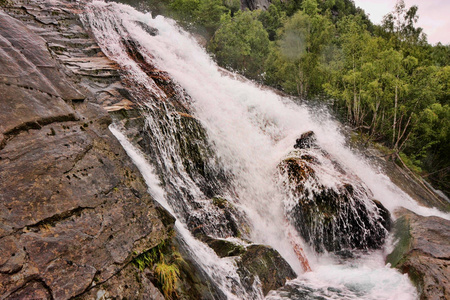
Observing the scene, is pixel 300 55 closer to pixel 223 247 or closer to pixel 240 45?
pixel 240 45

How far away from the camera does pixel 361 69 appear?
18922 millimetres

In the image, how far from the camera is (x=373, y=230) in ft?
29.0

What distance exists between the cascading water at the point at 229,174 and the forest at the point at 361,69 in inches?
247

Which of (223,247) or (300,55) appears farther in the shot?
(300,55)

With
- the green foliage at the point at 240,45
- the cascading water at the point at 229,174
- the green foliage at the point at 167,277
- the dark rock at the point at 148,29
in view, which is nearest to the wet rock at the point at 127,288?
the green foliage at the point at 167,277

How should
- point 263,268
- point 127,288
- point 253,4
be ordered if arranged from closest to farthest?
A: 1. point 127,288
2. point 263,268
3. point 253,4

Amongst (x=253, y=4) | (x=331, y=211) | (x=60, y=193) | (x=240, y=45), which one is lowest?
(x=60, y=193)

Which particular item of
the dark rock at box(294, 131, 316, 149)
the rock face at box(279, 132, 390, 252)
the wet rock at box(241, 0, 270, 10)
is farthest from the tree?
the wet rock at box(241, 0, 270, 10)

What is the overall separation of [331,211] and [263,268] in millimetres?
3825

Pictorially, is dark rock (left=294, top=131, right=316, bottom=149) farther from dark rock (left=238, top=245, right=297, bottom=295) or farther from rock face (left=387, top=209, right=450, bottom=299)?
dark rock (left=238, top=245, right=297, bottom=295)

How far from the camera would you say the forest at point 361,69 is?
16844mm

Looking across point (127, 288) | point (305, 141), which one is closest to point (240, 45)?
point (305, 141)

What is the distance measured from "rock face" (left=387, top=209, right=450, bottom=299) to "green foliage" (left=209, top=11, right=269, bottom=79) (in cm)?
2167

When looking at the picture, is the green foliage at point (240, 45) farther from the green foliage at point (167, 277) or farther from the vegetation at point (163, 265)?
the green foliage at point (167, 277)
